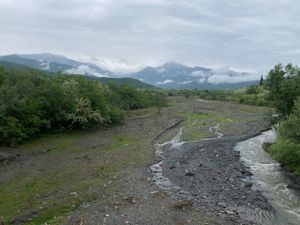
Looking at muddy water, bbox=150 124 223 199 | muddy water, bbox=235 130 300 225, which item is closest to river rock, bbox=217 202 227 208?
muddy water, bbox=235 130 300 225

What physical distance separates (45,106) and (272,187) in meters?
49.8

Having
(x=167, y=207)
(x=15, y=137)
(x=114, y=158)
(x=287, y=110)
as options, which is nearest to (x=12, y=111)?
(x=15, y=137)

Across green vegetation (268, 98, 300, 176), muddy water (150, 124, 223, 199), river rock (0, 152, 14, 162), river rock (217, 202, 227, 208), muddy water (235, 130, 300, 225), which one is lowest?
muddy water (235, 130, 300, 225)

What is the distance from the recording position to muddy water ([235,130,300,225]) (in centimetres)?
3419

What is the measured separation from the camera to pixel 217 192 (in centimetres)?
4100

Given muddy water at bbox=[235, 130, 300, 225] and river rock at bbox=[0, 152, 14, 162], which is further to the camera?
river rock at bbox=[0, 152, 14, 162]

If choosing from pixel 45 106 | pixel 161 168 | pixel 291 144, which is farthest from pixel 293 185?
pixel 45 106

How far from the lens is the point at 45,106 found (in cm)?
7756

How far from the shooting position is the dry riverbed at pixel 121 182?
32781mm

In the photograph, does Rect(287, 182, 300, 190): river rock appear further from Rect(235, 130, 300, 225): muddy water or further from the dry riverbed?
the dry riverbed

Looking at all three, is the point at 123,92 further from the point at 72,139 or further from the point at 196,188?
the point at 196,188

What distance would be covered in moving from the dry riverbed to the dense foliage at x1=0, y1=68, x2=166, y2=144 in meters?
3.14

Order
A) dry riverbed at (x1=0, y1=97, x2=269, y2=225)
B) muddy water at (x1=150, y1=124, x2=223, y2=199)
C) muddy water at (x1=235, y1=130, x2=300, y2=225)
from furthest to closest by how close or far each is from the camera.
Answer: muddy water at (x1=150, y1=124, x2=223, y2=199) → muddy water at (x1=235, y1=130, x2=300, y2=225) → dry riverbed at (x1=0, y1=97, x2=269, y2=225)

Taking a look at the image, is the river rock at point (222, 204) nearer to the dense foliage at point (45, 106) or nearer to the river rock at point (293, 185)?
the river rock at point (293, 185)
